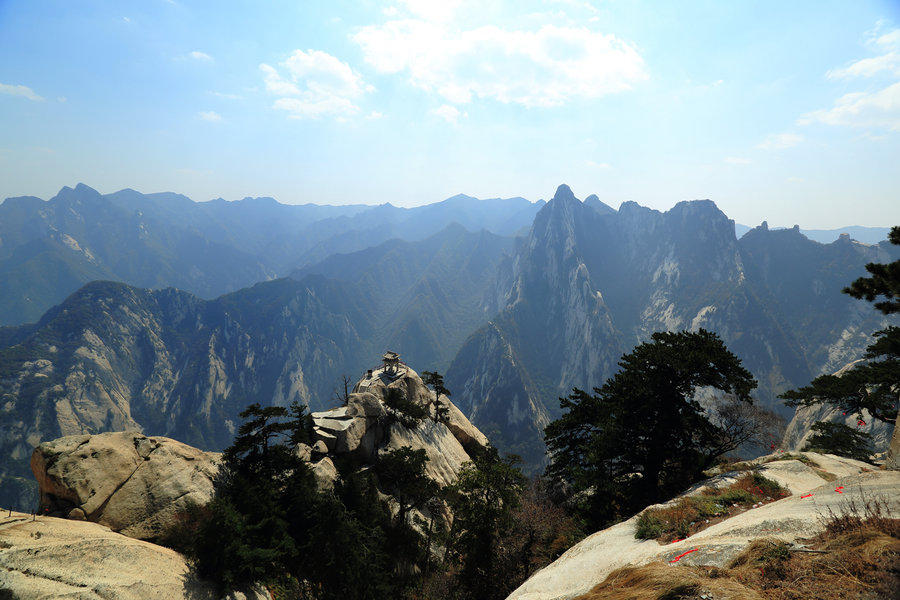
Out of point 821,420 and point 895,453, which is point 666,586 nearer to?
point 895,453

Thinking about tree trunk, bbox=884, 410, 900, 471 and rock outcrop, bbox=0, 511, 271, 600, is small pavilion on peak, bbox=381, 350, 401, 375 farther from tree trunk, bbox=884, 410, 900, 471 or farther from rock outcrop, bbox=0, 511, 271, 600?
tree trunk, bbox=884, 410, 900, 471

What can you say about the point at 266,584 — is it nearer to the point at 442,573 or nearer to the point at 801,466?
the point at 442,573

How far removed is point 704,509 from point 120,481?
35.8 metres

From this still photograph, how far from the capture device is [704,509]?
723 inches

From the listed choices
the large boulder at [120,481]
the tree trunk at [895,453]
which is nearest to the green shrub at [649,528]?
the tree trunk at [895,453]

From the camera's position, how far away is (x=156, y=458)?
1128 inches

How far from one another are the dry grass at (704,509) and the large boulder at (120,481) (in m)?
29.1

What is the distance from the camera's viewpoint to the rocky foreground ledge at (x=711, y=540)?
39.9 feet

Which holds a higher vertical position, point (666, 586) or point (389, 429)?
point (666, 586)

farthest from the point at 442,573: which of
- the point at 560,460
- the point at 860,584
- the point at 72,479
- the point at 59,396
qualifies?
the point at 59,396

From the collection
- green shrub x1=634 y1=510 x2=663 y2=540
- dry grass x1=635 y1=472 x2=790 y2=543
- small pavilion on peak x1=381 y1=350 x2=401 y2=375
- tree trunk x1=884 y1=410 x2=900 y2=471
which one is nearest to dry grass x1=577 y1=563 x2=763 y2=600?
green shrub x1=634 y1=510 x2=663 y2=540

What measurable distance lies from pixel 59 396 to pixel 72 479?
244486mm

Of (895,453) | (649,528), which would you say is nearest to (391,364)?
(649,528)

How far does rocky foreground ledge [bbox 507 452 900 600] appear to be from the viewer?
39.9 ft
